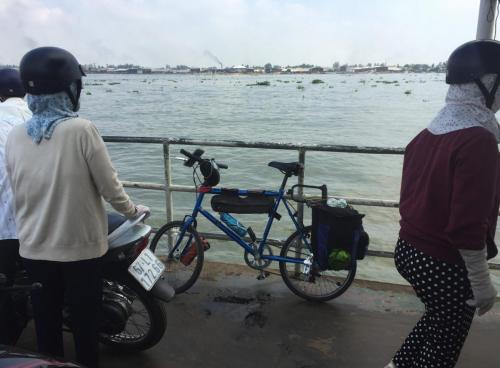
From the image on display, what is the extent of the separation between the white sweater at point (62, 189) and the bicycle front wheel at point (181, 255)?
1.61 m

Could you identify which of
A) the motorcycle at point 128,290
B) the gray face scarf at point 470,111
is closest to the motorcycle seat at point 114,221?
the motorcycle at point 128,290

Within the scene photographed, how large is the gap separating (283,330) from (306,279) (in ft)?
2.01

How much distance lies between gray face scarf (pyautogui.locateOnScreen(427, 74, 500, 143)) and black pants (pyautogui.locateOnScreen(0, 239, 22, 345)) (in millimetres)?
2222

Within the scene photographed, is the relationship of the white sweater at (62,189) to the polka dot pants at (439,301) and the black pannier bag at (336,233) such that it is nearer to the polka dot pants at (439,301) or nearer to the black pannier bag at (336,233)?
the polka dot pants at (439,301)

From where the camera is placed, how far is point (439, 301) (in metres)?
1.94

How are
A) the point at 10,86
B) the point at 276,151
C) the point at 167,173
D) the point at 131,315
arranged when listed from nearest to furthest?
the point at 10,86, the point at 131,315, the point at 167,173, the point at 276,151

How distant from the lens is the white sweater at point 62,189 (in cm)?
187

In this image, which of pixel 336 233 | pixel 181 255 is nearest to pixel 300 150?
pixel 336 233

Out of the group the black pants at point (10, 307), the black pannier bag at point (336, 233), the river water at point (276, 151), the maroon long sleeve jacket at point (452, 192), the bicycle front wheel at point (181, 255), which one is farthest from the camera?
the river water at point (276, 151)

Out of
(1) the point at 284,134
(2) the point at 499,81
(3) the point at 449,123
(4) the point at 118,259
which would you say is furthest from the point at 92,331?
(1) the point at 284,134

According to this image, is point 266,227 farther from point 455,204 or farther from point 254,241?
point 455,204

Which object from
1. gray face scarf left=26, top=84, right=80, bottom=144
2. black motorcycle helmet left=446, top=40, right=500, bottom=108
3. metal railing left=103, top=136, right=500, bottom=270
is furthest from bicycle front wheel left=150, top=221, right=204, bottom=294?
black motorcycle helmet left=446, top=40, right=500, bottom=108

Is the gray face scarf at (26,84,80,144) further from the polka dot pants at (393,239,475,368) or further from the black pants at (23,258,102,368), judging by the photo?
the polka dot pants at (393,239,475,368)

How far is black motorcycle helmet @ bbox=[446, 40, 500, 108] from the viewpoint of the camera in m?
1.74
